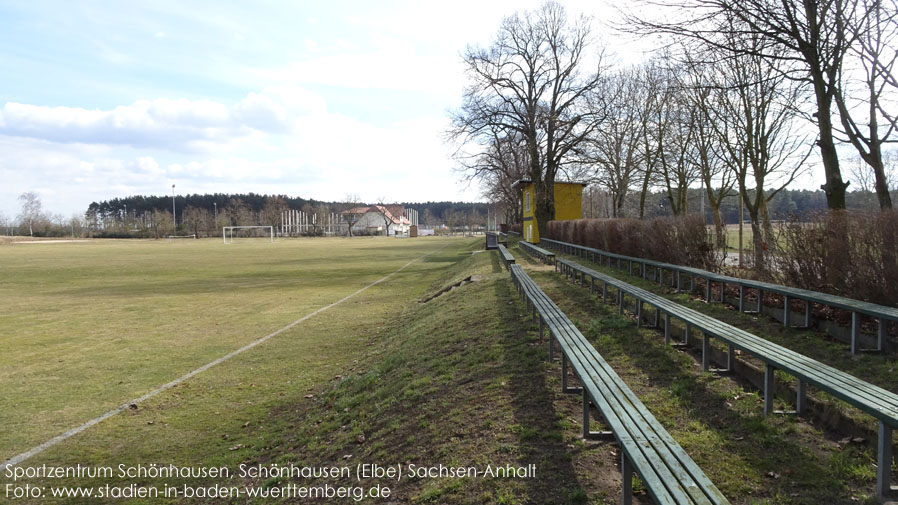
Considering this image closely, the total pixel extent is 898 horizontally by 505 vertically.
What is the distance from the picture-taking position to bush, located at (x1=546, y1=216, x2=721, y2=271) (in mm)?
10430

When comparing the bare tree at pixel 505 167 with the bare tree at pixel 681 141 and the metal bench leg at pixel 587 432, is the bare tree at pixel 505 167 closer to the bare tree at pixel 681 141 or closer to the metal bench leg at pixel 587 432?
the bare tree at pixel 681 141

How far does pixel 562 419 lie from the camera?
13.7 feet

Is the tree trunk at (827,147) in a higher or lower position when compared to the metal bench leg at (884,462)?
higher

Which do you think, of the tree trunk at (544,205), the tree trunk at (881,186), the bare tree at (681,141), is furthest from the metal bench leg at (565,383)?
the tree trunk at (544,205)

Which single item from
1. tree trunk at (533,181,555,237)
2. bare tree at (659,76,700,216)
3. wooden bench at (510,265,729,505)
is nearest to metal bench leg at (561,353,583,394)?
wooden bench at (510,265,729,505)

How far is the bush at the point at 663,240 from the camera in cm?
1043

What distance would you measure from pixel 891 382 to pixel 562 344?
246cm

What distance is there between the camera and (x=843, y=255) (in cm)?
605

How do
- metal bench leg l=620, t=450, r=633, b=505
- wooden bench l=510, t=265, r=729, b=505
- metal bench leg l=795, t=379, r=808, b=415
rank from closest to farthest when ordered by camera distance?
wooden bench l=510, t=265, r=729, b=505
metal bench leg l=620, t=450, r=633, b=505
metal bench leg l=795, t=379, r=808, b=415

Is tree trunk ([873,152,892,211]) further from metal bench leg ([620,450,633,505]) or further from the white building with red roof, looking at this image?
the white building with red roof

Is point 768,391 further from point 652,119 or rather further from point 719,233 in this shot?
point 652,119

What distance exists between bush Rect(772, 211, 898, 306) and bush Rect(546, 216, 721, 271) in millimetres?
3076

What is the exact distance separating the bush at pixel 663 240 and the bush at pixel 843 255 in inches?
121

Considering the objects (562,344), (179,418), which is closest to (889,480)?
(562,344)
